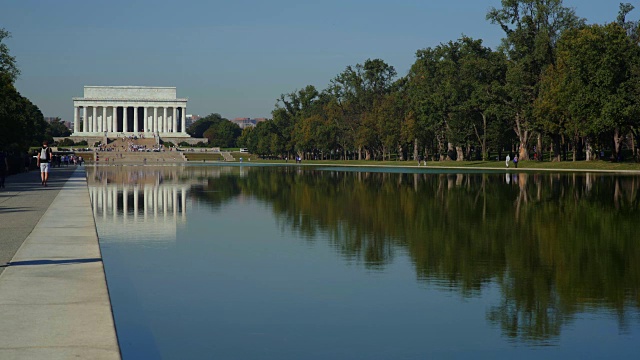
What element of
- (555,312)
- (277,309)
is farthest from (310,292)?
(555,312)

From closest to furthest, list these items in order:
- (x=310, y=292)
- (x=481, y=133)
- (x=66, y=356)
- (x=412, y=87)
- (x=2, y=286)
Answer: (x=66, y=356) < (x=2, y=286) < (x=310, y=292) < (x=481, y=133) < (x=412, y=87)

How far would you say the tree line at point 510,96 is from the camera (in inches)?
2482

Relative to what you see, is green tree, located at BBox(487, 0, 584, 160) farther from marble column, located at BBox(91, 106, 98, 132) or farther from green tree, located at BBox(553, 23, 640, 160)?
marble column, located at BBox(91, 106, 98, 132)

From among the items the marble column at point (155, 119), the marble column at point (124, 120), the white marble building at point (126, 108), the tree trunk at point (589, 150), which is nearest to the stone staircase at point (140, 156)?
the white marble building at point (126, 108)

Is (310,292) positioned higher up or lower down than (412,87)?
lower down

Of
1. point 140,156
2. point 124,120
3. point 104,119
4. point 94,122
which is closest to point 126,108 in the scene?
point 124,120

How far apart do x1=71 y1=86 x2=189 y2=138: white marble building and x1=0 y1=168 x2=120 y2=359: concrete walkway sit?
177593 mm

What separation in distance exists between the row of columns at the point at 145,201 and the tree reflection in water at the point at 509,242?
163 centimetres

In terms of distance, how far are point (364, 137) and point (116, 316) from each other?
313 ft

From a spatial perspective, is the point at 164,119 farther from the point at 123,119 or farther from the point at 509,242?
the point at 509,242

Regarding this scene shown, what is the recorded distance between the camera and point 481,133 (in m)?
90.2

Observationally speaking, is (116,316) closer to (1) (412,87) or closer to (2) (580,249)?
(2) (580,249)

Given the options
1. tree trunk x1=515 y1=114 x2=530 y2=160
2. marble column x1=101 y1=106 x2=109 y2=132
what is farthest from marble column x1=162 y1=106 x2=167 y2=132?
tree trunk x1=515 y1=114 x2=530 y2=160

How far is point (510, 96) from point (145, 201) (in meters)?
52.5
